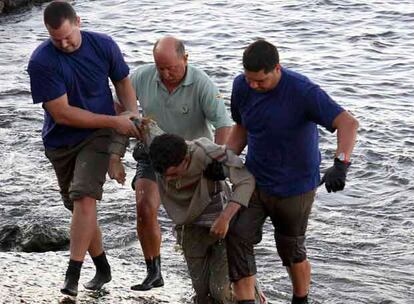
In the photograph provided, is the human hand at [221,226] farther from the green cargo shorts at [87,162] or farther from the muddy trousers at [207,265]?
the green cargo shorts at [87,162]

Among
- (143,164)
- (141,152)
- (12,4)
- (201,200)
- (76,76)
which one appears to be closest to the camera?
(201,200)

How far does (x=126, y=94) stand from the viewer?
688 cm

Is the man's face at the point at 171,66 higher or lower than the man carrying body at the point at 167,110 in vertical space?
higher

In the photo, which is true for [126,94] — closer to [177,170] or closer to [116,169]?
Result: [116,169]

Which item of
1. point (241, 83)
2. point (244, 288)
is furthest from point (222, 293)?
point (241, 83)

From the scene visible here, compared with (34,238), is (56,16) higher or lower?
higher

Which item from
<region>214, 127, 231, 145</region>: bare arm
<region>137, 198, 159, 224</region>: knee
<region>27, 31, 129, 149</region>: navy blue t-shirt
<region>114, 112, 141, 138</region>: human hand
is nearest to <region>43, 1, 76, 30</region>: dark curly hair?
<region>27, 31, 129, 149</region>: navy blue t-shirt

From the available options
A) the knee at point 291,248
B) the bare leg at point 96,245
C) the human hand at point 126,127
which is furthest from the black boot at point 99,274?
the knee at point 291,248

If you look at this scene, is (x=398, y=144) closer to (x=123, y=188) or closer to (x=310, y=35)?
(x=123, y=188)

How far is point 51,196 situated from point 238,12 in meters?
11.8

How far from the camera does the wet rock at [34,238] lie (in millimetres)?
8609

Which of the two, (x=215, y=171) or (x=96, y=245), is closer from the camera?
(x=215, y=171)

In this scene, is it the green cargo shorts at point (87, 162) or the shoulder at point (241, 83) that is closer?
the shoulder at point (241, 83)

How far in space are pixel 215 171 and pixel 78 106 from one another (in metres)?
1.12
